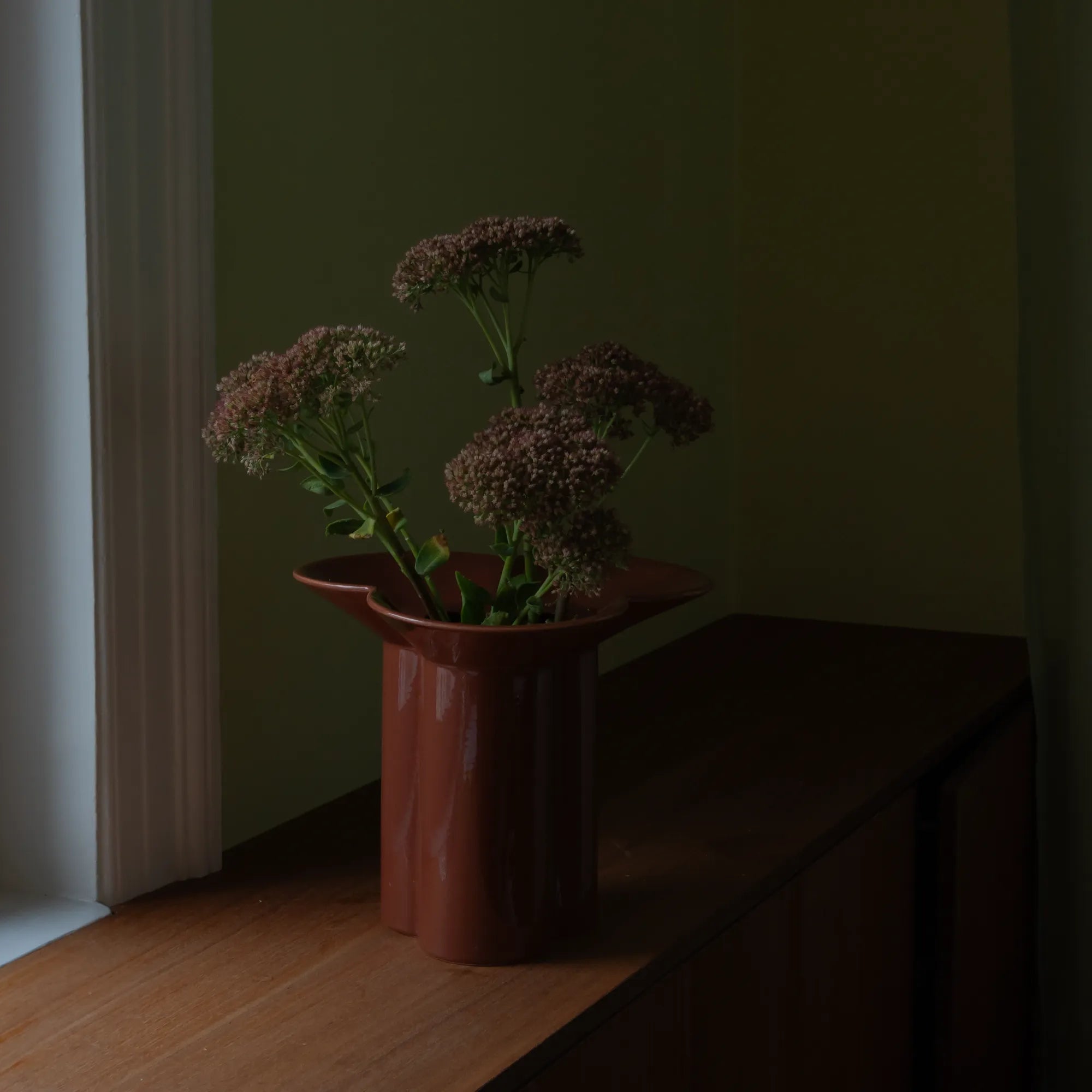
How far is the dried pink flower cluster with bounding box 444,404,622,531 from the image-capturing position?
723 millimetres

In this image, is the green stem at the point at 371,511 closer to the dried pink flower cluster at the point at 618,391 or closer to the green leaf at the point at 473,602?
the green leaf at the point at 473,602

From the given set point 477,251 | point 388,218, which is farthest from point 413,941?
point 388,218

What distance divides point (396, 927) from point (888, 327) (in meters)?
1.32

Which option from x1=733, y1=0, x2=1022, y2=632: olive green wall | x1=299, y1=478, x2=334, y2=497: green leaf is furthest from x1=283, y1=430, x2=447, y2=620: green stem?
x1=733, y1=0, x2=1022, y2=632: olive green wall

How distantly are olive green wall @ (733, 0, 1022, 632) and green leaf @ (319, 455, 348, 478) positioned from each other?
129 centimetres

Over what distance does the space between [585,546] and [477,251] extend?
21 cm

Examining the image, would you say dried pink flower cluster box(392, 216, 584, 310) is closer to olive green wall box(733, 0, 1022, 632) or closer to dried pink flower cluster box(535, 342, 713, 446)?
dried pink flower cluster box(535, 342, 713, 446)

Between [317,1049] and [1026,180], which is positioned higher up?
[1026,180]

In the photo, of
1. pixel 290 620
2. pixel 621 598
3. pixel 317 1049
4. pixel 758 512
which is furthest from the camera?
pixel 758 512

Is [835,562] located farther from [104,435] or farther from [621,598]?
[104,435]

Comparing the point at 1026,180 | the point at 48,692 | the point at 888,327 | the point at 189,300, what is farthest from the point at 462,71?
the point at 888,327

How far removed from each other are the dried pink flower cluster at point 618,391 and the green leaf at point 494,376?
26 mm

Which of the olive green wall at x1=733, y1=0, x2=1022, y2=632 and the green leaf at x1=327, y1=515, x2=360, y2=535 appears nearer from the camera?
the green leaf at x1=327, y1=515, x2=360, y2=535

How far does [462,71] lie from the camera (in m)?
1.29
